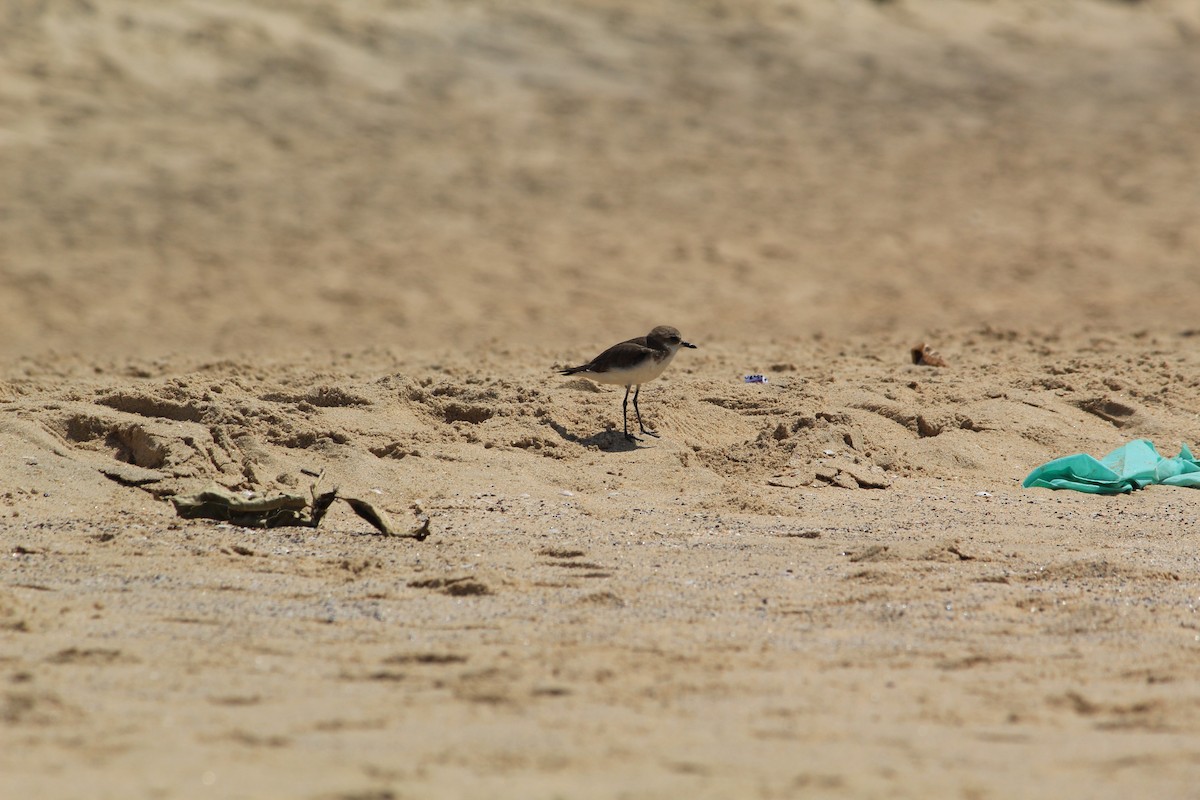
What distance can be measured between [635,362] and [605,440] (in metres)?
0.43

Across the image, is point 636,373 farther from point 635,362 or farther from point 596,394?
point 596,394

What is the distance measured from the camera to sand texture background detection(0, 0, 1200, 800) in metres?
3.05

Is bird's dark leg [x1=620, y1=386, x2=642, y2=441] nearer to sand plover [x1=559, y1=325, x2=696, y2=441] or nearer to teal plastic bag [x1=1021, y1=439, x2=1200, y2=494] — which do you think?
sand plover [x1=559, y1=325, x2=696, y2=441]

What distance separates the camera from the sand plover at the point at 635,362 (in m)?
6.77

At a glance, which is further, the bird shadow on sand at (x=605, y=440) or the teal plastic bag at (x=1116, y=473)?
the bird shadow on sand at (x=605, y=440)

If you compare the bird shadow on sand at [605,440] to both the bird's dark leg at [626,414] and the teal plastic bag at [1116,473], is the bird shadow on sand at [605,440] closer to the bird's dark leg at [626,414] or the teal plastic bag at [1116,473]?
the bird's dark leg at [626,414]

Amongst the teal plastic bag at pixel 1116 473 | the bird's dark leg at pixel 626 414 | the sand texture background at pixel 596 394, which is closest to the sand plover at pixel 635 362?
the bird's dark leg at pixel 626 414

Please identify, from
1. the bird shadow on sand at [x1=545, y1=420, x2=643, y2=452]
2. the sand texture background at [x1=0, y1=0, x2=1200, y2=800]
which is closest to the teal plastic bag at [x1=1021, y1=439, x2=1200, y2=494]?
the sand texture background at [x1=0, y1=0, x2=1200, y2=800]

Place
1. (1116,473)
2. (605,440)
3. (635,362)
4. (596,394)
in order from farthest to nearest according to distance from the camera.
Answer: (596,394) → (635,362) → (605,440) → (1116,473)

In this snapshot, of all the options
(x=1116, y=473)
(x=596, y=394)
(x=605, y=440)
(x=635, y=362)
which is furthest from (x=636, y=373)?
(x=1116, y=473)

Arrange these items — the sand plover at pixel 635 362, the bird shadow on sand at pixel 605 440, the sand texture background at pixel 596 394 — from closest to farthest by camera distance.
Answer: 1. the sand texture background at pixel 596 394
2. the bird shadow on sand at pixel 605 440
3. the sand plover at pixel 635 362

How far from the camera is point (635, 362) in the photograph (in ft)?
22.2

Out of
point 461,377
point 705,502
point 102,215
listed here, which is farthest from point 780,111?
point 705,502

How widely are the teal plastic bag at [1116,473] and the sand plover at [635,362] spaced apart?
1837 millimetres
